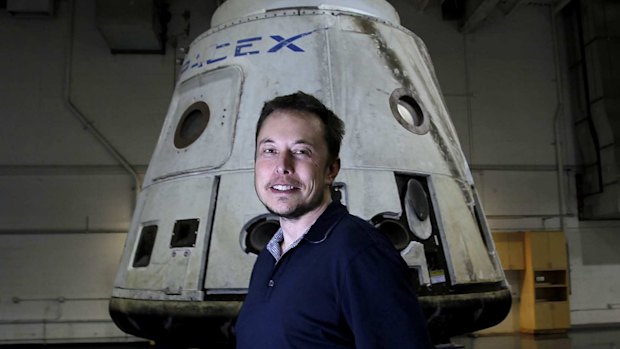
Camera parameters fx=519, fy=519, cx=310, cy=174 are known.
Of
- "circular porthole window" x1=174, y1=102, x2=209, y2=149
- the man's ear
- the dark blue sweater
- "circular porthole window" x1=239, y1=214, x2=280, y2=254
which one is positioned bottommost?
the dark blue sweater

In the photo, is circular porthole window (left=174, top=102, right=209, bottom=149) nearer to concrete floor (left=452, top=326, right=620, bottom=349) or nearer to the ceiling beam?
concrete floor (left=452, top=326, right=620, bottom=349)

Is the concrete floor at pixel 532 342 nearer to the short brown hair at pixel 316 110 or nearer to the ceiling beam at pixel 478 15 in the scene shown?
the ceiling beam at pixel 478 15

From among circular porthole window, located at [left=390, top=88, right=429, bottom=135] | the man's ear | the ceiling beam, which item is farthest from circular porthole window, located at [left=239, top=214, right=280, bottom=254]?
the ceiling beam

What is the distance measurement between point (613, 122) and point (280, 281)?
320 inches

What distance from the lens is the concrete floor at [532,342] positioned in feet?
20.7

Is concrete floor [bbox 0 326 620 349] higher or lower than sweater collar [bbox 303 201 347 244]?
lower

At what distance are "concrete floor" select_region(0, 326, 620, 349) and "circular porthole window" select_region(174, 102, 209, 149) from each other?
470 centimetres

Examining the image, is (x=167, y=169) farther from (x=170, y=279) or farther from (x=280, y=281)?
(x=280, y=281)

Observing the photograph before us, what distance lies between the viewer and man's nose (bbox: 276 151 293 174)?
970 millimetres

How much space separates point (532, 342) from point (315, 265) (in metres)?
6.79

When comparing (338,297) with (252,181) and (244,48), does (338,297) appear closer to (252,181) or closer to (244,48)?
(252,181)

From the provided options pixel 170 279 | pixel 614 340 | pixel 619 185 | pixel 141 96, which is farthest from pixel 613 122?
pixel 170 279

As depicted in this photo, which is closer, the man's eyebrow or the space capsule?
the man's eyebrow

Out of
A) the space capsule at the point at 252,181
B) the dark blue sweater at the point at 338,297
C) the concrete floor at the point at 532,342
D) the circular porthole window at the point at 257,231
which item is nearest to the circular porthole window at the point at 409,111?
the space capsule at the point at 252,181
